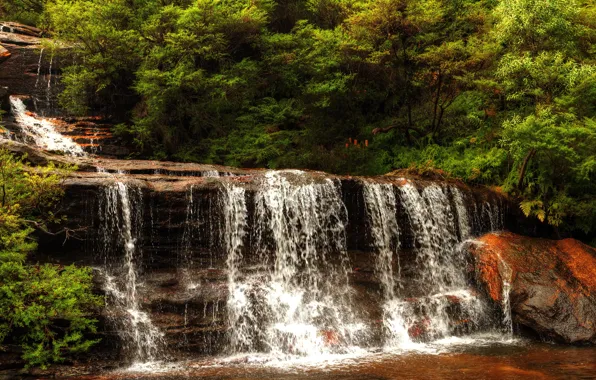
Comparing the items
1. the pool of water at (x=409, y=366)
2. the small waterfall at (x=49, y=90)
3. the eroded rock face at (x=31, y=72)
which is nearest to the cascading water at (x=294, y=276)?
the pool of water at (x=409, y=366)

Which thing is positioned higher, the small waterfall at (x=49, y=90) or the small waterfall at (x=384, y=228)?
the small waterfall at (x=49, y=90)

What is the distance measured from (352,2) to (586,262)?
1264cm

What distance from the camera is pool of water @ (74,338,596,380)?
920 centimetres

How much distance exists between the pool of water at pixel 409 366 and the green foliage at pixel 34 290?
40.2 inches

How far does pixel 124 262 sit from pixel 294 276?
4160 mm

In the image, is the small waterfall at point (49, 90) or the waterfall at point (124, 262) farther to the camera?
the small waterfall at point (49, 90)

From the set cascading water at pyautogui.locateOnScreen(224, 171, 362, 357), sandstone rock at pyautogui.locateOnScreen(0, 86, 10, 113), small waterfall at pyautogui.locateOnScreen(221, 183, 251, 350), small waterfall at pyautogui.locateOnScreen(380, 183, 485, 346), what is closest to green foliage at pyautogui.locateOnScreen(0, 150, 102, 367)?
small waterfall at pyautogui.locateOnScreen(221, 183, 251, 350)

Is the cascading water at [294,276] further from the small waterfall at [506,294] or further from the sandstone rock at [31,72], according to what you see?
the sandstone rock at [31,72]

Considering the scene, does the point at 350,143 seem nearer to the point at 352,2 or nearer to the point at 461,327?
the point at 352,2

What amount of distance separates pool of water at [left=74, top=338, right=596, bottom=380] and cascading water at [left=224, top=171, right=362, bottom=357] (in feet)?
2.21

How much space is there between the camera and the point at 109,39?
1884 cm

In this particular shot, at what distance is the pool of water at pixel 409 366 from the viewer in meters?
9.20

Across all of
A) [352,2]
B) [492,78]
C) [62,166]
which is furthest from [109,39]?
[492,78]

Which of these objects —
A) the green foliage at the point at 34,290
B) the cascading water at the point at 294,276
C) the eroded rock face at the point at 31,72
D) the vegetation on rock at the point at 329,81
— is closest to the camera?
the green foliage at the point at 34,290
